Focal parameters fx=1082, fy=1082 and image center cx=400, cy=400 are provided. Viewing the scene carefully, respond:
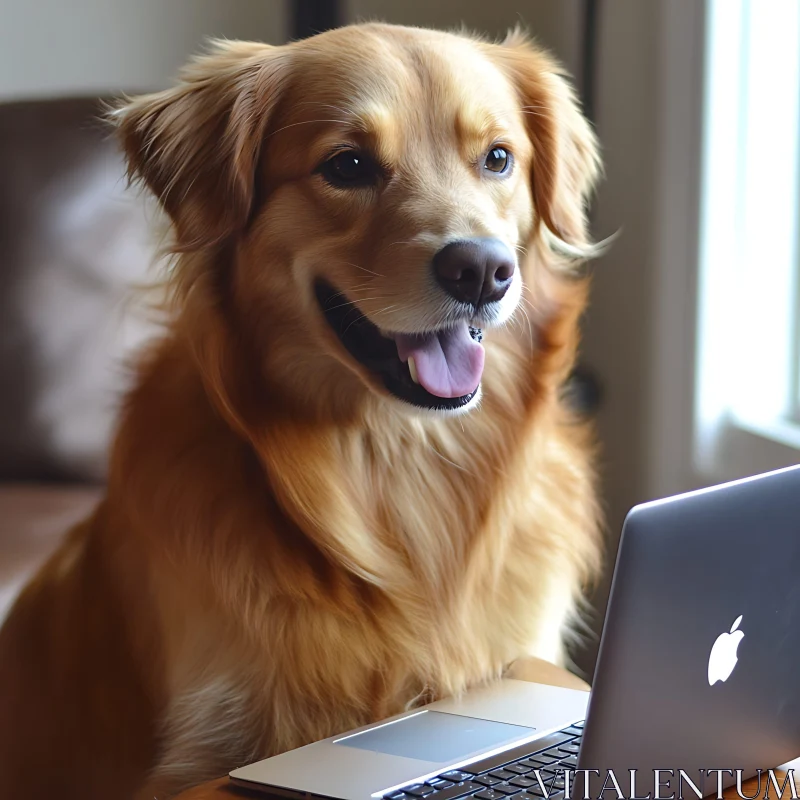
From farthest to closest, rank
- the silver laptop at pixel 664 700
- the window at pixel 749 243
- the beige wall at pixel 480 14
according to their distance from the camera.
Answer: the beige wall at pixel 480 14 → the window at pixel 749 243 → the silver laptop at pixel 664 700

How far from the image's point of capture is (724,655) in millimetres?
792

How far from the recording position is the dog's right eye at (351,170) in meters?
1.16

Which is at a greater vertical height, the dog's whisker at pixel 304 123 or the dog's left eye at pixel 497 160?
the dog's whisker at pixel 304 123

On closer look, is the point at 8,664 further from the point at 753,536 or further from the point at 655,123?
the point at 655,123

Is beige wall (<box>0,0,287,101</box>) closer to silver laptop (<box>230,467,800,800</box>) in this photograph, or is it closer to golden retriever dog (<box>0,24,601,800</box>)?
golden retriever dog (<box>0,24,601,800</box>)

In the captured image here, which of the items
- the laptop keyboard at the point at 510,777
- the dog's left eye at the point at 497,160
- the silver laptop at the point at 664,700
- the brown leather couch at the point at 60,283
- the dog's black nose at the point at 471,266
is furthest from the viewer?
the brown leather couch at the point at 60,283

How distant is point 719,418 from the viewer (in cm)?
204

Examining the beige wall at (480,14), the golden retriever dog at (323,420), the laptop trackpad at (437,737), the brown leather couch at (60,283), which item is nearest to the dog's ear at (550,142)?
the golden retriever dog at (323,420)

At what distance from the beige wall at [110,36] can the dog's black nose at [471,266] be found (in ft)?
5.75

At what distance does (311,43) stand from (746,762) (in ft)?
2.80

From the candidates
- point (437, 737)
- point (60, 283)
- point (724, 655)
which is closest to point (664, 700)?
point (724, 655)

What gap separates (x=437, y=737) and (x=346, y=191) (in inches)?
22.3

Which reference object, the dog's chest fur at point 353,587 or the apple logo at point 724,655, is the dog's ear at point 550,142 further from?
the apple logo at point 724,655

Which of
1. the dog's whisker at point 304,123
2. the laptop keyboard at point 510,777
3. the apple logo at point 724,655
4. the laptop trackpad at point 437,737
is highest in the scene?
the dog's whisker at point 304,123
